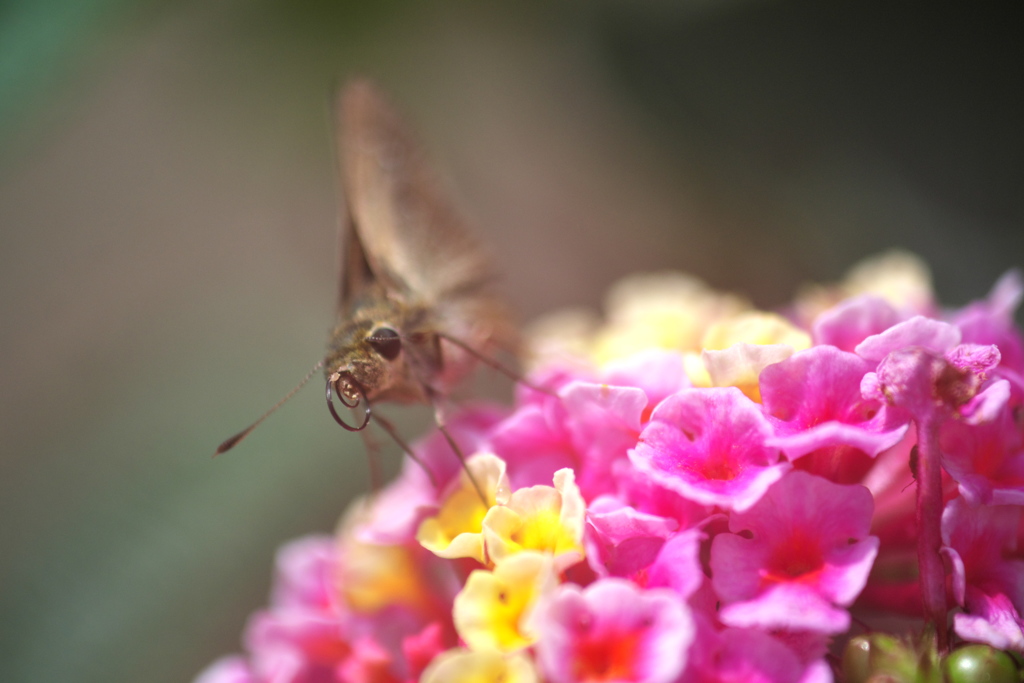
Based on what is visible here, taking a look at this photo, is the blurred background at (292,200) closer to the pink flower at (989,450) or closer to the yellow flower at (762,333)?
the yellow flower at (762,333)

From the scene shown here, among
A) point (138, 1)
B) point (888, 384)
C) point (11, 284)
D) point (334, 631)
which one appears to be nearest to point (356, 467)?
point (334, 631)

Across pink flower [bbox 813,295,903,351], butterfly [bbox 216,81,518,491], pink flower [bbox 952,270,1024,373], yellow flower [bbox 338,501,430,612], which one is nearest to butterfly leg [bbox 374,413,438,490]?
butterfly [bbox 216,81,518,491]

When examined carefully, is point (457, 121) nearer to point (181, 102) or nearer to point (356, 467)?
point (181, 102)

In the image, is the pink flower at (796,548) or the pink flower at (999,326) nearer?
the pink flower at (796,548)

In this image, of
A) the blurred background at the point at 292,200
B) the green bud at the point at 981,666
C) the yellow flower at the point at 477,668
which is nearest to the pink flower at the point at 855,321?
the green bud at the point at 981,666

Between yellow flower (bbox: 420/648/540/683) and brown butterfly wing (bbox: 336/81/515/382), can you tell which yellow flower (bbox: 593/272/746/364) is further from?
yellow flower (bbox: 420/648/540/683)

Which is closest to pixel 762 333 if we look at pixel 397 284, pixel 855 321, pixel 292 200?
pixel 855 321

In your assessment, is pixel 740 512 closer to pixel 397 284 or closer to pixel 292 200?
pixel 397 284
